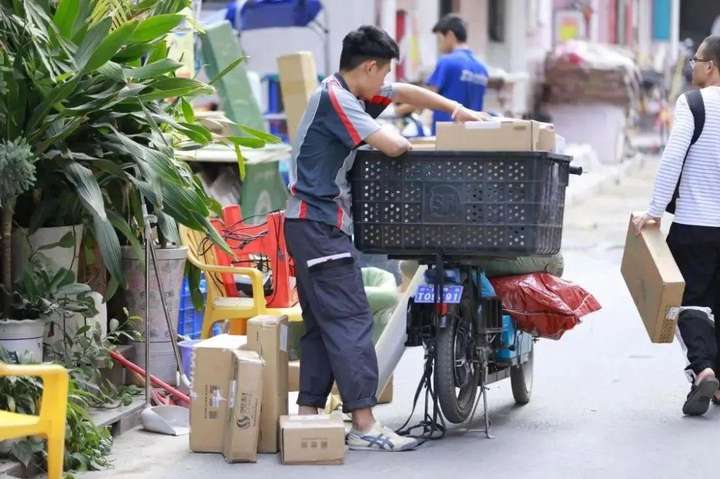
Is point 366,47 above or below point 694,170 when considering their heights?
above

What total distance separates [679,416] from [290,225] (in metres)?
2.29

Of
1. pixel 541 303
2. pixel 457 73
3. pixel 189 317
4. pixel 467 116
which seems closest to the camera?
pixel 467 116

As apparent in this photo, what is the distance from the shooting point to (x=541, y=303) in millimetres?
7066

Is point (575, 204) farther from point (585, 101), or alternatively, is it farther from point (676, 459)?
point (676, 459)

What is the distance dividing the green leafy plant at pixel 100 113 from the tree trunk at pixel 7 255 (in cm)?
28

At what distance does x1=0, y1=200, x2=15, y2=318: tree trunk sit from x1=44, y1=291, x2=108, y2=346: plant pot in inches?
8.4

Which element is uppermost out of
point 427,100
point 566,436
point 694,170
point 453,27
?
point 453,27

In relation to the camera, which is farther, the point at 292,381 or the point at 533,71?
the point at 533,71

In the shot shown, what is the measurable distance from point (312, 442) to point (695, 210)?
94.4 inches

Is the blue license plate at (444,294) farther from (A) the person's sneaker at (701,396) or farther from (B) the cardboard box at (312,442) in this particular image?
(A) the person's sneaker at (701,396)

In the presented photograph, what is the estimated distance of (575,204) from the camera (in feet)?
69.3

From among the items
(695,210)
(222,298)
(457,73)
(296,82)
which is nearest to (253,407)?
(222,298)

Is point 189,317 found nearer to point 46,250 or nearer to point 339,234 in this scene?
point 46,250

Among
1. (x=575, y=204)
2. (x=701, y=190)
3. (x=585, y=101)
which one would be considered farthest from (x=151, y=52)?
(x=585, y=101)
